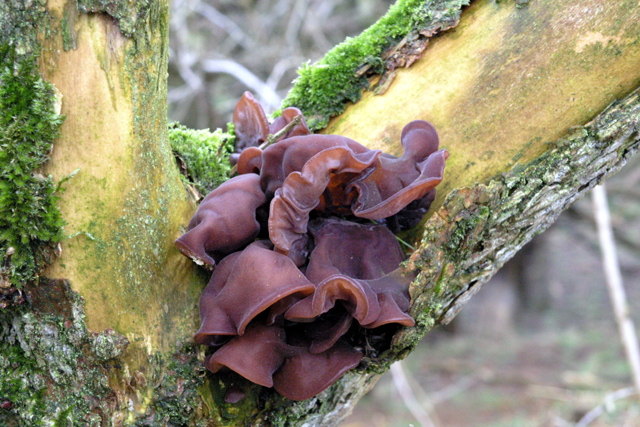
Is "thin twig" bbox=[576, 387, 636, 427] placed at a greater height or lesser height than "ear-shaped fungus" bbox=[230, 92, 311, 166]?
lesser

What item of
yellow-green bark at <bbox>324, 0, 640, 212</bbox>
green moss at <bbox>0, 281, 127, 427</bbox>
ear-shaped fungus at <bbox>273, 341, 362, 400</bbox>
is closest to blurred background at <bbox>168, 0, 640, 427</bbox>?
yellow-green bark at <bbox>324, 0, 640, 212</bbox>

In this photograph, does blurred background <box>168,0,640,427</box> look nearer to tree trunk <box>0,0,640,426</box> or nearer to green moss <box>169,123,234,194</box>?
green moss <box>169,123,234,194</box>

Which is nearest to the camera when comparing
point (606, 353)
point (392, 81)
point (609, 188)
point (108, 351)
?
point (108, 351)

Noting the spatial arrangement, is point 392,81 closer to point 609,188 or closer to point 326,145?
point 326,145

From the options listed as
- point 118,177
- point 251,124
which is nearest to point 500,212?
point 251,124

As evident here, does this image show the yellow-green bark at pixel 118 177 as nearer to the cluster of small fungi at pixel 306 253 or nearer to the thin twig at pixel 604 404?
the cluster of small fungi at pixel 306 253

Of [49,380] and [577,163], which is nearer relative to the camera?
[49,380]

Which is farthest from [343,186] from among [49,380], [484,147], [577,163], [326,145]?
[49,380]

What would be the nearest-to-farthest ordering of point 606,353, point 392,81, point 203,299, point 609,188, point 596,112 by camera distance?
1. point 203,299
2. point 596,112
3. point 392,81
4. point 609,188
5. point 606,353
